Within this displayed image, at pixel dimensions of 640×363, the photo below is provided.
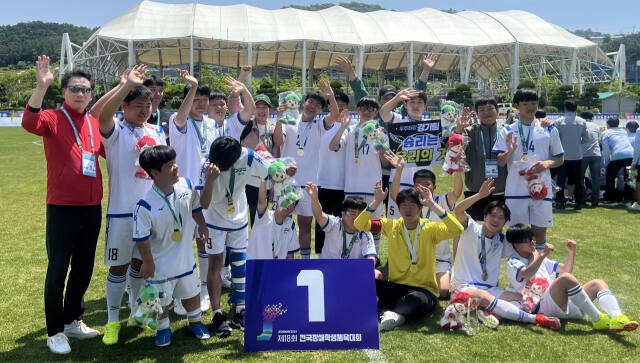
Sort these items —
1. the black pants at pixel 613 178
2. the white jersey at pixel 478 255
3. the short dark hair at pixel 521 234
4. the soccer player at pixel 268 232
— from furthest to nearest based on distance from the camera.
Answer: the black pants at pixel 613 178 → the soccer player at pixel 268 232 → the white jersey at pixel 478 255 → the short dark hair at pixel 521 234

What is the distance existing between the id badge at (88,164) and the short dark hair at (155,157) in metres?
0.49

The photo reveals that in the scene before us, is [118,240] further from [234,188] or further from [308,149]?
[308,149]

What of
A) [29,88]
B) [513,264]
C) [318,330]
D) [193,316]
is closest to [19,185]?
[193,316]

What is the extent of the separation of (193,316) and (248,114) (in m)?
2.70

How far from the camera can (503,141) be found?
573cm

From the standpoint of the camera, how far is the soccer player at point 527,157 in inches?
221

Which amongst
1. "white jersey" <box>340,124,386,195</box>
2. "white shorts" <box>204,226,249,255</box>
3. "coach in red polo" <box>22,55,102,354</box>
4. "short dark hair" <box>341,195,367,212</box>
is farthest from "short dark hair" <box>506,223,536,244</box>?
"coach in red polo" <box>22,55,102,354</box>

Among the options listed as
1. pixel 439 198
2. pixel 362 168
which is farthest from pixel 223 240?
pixel 439 198

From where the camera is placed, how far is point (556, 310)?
15.2 ft

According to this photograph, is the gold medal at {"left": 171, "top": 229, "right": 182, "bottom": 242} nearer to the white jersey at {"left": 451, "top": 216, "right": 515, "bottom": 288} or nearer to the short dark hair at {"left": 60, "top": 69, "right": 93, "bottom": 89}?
the short dark hair at {"left": 60, "top": 69, "right": 93, "bottom": 89}

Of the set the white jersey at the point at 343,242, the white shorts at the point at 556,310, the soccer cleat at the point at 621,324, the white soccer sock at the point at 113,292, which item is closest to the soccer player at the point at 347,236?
the white jersey at the point at 343,242

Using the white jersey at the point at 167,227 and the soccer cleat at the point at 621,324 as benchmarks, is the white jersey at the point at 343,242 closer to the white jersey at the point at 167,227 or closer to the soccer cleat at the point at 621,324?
the white jersey at the point at 167,227

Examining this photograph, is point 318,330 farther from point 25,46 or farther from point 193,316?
point 25,46

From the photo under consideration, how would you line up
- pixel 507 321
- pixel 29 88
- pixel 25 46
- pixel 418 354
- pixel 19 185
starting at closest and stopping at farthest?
pixel 418 354 → pixel 507 321 → pixel 19 185 → pixel 29 88 → pixel 25 46
